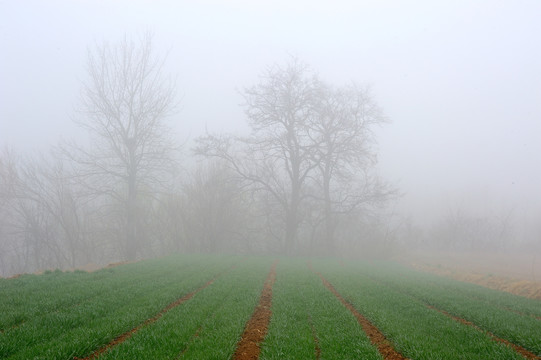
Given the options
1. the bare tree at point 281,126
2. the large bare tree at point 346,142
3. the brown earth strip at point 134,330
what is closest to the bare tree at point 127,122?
the bare tree at point 281,126

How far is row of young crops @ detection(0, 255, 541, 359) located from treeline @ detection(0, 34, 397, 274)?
2088cm

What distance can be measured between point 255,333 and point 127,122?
2836cm

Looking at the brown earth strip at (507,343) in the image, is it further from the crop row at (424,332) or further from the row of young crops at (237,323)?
the crop row at (424,332)

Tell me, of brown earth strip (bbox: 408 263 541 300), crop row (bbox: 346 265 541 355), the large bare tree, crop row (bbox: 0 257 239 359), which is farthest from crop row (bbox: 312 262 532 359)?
the large bare tree

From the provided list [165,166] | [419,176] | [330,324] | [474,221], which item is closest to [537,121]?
[419,176]

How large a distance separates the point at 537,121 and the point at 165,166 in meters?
163

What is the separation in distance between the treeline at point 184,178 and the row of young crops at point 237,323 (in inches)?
822

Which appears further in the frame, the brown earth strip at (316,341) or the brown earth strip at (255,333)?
the brown earth strip at (255,333)

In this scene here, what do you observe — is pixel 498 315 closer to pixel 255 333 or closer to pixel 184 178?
pixel 255 333

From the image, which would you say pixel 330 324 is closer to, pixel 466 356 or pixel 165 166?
pixel 466 356

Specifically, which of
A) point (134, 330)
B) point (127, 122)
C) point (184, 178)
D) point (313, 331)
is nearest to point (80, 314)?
point (134, 330)

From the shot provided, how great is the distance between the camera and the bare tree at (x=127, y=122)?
29047mm

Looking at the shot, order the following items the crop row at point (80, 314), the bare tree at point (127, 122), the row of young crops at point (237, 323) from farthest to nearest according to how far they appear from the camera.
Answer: the bare tree at point (127, 122) → the row of young crops at point (237, 323) → the crop row at point (80, 314)

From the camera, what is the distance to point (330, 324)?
265 inches
